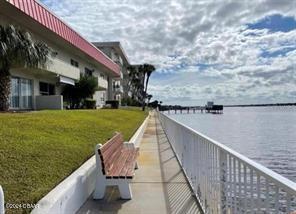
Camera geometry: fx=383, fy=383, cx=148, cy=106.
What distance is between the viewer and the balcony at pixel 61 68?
25.6 meters

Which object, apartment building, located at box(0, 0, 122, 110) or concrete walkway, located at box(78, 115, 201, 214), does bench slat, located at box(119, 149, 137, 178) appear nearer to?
concrete walkway, located at box(78, 115, 201, 214)

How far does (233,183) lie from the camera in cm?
415

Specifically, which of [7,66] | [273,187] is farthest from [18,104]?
[273,187]

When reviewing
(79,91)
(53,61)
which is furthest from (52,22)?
(79,91)

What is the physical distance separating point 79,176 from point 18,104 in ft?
62.3

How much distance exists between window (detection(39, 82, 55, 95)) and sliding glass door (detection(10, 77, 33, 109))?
2.32 metres

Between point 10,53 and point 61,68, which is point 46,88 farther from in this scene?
point 10,53

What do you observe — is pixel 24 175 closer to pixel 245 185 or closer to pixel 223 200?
pixel 223 200

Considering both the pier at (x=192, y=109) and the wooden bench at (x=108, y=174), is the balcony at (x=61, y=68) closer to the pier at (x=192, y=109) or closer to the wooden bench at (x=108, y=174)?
the wooden bench at (x=108, y=174)

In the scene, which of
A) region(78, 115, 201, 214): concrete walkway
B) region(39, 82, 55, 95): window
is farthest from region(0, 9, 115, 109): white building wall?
region(78, 115, 201, 214): concrete walkway

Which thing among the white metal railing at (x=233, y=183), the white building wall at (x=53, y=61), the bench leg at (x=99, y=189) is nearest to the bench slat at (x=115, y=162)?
the bench leg at (x=99, y=189)

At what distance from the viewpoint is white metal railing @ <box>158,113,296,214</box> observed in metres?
2.84

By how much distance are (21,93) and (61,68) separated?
5050 millimetres

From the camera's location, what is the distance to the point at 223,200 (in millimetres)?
4477
